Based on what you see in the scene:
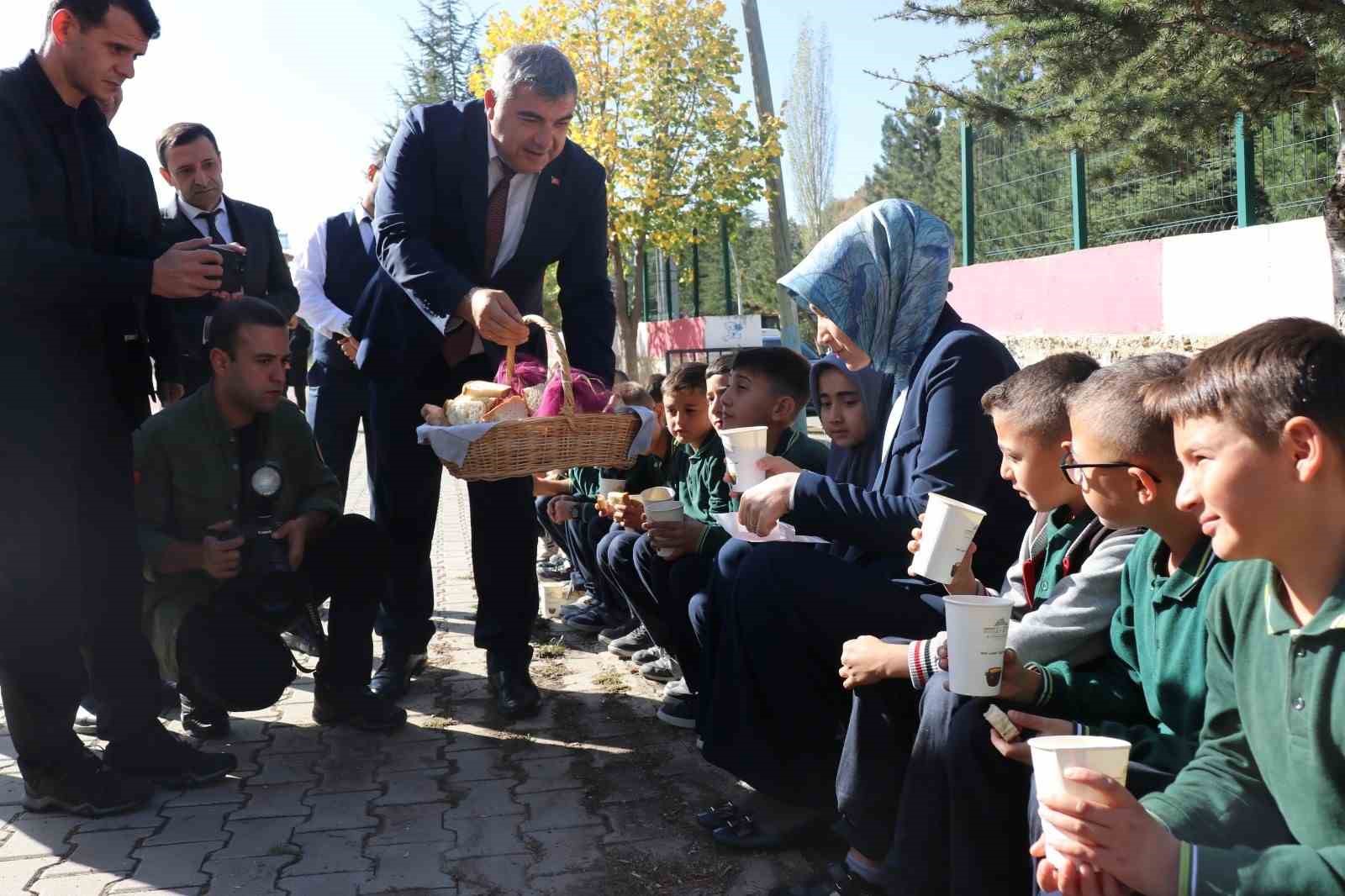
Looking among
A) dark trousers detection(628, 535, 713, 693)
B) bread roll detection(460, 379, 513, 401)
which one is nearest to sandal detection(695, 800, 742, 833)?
dark trousers detection(628, 535, 713, 693)

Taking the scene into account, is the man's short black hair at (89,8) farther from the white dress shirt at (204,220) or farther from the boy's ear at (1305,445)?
the boy's ear at (1305,445)

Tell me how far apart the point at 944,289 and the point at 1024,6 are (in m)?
2.77

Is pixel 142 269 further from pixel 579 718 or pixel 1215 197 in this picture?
pixel 1215 197

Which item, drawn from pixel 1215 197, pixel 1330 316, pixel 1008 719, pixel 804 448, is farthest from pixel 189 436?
pixel 1215 197

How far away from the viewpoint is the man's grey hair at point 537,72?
13.1 ft

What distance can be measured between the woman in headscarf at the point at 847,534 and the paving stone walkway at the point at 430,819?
0.25 meters

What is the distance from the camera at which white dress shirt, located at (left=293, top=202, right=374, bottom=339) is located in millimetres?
5785

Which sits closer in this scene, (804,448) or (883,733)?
(883,733)

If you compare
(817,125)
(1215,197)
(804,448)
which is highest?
(817,125)

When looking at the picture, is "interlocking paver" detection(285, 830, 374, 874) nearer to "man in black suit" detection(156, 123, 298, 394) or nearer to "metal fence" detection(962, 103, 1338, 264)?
"man in black suit" detection(156, 123, 298, 394)

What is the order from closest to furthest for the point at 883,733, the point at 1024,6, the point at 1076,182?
the point at 883,733 < the point at 1024,6 < the point at 1076,182

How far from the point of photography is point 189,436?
4.16m

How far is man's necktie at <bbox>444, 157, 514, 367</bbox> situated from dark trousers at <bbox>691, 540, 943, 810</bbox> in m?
1.60

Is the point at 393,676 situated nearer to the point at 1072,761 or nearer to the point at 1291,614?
the point at 1072,761
